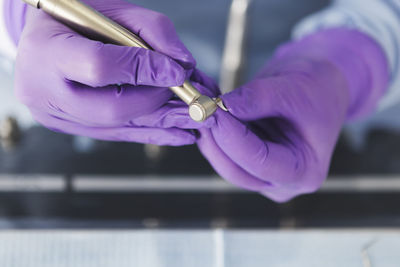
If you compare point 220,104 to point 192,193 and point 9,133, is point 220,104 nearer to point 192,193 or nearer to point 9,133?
point 192,193

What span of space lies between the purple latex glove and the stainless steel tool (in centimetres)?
6

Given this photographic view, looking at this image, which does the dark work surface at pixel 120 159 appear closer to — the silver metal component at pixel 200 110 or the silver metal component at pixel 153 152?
the silver metal component at pixel 153 152

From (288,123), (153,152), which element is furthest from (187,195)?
(288,123)

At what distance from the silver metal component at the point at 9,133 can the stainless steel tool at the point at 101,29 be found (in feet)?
1.69

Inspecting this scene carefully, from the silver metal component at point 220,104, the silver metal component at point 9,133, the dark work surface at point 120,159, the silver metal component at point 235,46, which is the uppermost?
the silver metal component at point 235,46

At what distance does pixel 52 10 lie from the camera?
0.38 m

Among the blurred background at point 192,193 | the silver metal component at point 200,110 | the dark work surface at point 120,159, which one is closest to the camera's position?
the silver metal component at point 200,110

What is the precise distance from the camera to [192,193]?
745 millimetres

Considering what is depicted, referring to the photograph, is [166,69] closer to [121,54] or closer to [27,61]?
[121,54]

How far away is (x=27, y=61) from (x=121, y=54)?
0.46 ft

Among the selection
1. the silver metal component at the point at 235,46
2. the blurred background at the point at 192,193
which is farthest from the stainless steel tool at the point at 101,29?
the silver metal component at the point at 235,46

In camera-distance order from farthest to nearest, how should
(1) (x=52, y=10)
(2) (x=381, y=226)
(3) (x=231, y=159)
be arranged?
(2) (x=381, y=226), (3) (x=231, y=159), (1) (x=52, y=10)

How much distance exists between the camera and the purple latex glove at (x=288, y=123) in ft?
1.54

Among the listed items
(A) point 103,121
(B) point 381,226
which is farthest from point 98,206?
(B) point 381,226
